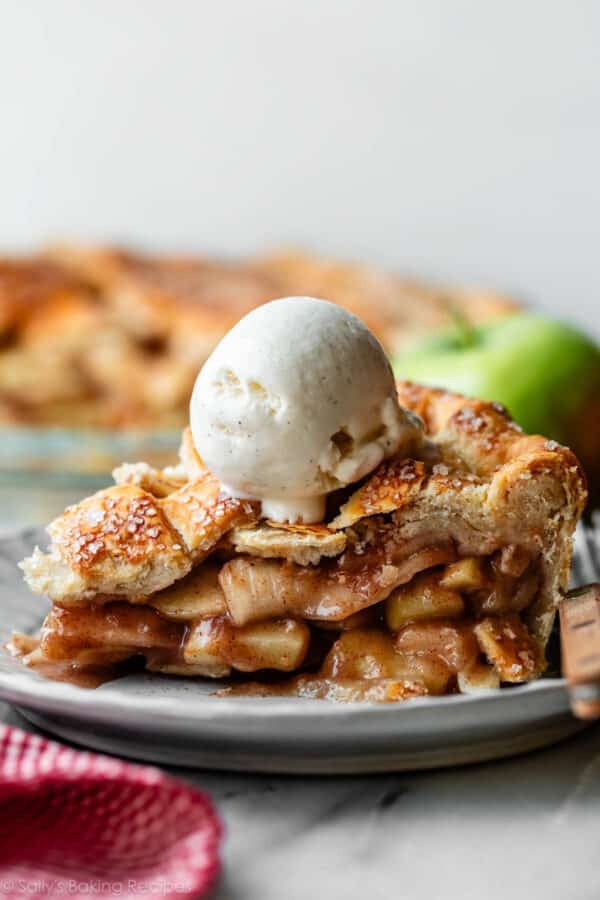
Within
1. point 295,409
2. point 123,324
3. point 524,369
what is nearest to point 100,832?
point 295,409

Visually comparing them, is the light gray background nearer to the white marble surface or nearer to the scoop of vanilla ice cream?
the scoop of vanilla ice cream

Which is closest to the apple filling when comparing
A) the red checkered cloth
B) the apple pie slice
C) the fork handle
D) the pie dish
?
the apple pie slice

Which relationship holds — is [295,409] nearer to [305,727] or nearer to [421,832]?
[305,727]

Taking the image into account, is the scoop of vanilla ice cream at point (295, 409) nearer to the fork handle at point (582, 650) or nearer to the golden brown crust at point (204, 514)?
the golden brown crust at point (204, 514)

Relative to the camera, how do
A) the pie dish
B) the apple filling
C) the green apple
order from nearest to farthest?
the apple filling < the green apple < the pie dish

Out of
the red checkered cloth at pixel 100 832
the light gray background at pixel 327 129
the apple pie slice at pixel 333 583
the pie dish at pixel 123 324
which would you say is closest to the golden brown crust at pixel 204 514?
the apple pie slice at pixel 333 583

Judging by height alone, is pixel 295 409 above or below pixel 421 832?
above
